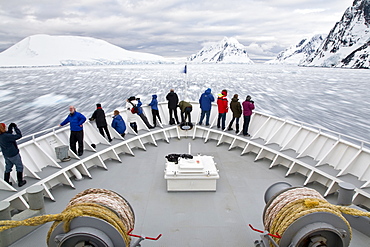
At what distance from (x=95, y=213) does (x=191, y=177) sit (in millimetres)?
2626

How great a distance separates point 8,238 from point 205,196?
2.97m

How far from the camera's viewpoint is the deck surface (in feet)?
11.1

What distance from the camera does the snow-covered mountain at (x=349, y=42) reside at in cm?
12000

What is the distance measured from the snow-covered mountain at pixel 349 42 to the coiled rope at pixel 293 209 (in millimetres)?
139726

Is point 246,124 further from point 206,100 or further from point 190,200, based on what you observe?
point 190,200

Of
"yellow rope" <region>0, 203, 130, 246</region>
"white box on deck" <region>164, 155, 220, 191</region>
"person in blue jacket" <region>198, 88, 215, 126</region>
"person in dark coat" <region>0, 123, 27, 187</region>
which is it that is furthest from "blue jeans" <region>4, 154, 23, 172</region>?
"person in blue jacket" <region>198, 88, 215, 126</region>

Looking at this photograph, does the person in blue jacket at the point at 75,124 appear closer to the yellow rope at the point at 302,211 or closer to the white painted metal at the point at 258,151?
the white painted metal at the point at 258,151

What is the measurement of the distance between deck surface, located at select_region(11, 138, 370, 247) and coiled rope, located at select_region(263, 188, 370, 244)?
3.60 ft

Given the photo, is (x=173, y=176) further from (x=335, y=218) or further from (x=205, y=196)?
(x=335, y=218)

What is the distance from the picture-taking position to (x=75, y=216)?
1902 mm

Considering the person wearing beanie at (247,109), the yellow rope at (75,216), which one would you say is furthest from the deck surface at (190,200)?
the yellow rope at (75,216)

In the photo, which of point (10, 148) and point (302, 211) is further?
point (10, 148)

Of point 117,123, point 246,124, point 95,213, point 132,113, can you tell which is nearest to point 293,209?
point 95,213

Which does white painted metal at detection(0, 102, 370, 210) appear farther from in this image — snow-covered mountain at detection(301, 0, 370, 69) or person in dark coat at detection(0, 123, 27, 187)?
snow-covered mountain at detection(301, 0, 370, 69)
